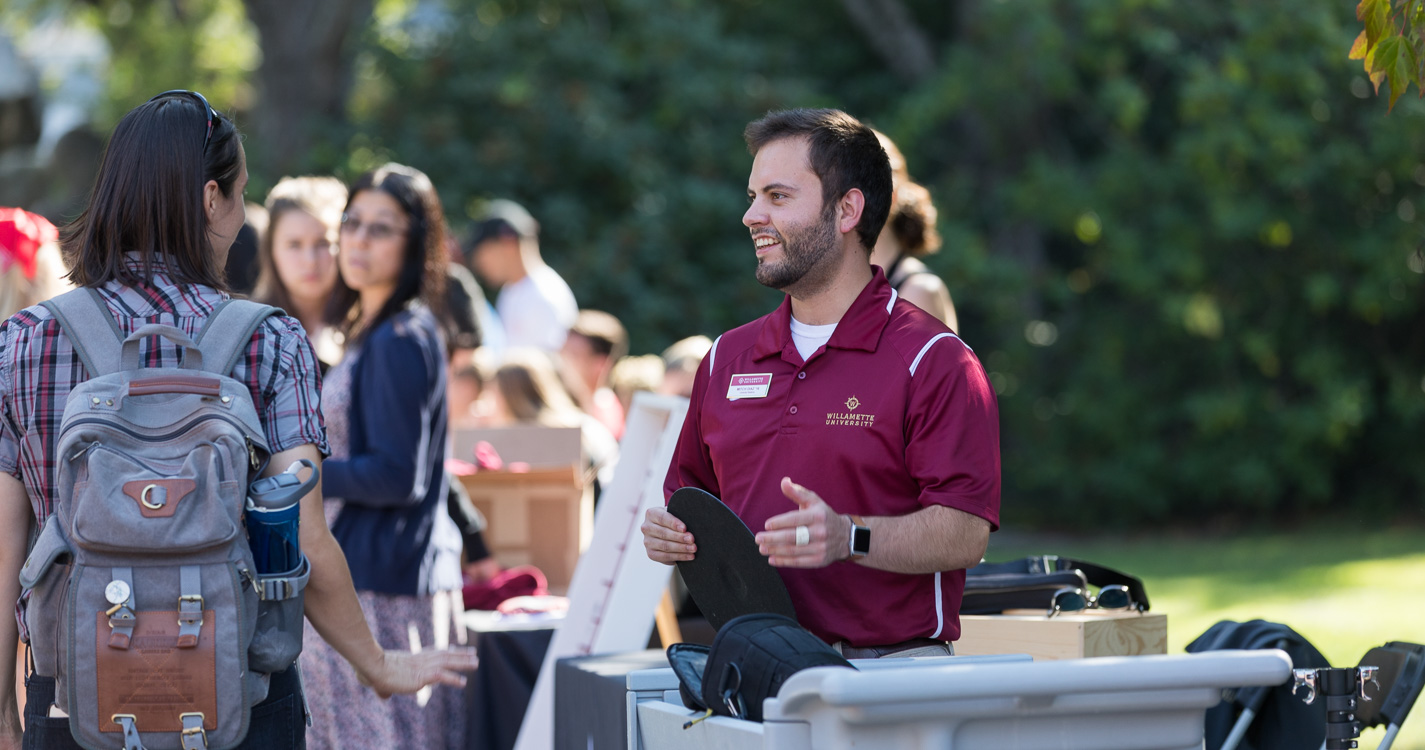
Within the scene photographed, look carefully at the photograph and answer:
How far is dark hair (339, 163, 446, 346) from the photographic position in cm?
391

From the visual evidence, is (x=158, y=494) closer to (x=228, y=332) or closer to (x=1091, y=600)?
(x=228, y=332)

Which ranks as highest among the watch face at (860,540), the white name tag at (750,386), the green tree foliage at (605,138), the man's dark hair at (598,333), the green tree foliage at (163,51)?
the green tree foliage at (163,51)

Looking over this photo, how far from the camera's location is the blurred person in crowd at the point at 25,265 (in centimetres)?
387

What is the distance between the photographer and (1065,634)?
3.52 meters

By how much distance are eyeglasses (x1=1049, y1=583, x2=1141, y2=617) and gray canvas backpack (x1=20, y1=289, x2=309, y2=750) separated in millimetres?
2140

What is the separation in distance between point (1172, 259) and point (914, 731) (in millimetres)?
11492

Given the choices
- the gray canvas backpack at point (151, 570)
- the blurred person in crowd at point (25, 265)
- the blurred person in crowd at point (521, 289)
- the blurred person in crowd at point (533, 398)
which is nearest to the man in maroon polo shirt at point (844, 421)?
the gray canvas backpack at point (151, 570)

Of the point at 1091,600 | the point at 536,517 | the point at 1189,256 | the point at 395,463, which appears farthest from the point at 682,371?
the point at 1189,256

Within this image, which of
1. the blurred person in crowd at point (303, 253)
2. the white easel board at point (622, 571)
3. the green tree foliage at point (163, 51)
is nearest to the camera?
the white easel board at point (622, 571)

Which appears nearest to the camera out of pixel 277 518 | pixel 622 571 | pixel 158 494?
pixel 158 494

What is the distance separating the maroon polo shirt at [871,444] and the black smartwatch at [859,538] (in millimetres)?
164

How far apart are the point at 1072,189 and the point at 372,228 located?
10188mm

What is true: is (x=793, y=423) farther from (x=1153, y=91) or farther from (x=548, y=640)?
(x=1153, y=91)

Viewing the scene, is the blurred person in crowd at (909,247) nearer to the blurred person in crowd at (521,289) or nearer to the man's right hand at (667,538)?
the man's right hand at (667,538)
